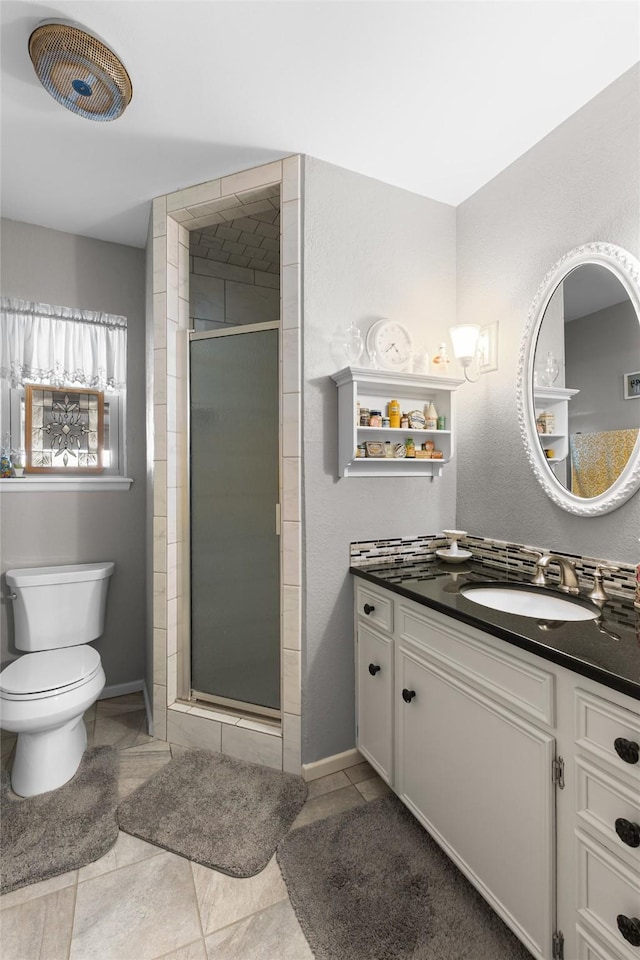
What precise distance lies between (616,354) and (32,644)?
2.71 metres

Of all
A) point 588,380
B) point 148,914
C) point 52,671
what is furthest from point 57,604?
point 588,380

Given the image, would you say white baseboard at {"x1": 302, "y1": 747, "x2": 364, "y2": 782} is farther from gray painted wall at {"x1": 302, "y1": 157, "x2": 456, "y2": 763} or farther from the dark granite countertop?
the dark granite countertop

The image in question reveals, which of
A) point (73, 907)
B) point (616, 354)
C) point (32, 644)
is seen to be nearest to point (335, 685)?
point (73, 907)

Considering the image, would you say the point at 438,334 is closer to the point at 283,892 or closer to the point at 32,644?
the point at 283,892

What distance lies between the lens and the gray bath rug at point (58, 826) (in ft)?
4.75

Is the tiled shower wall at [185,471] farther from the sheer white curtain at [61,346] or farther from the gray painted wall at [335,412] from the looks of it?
the sheer white curtain at [61,346]

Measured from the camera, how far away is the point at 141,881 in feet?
4.60

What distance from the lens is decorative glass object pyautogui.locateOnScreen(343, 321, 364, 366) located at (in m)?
1.87

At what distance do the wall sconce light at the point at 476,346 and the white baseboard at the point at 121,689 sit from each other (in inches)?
96.2

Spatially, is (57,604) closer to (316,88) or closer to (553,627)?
(553,627)

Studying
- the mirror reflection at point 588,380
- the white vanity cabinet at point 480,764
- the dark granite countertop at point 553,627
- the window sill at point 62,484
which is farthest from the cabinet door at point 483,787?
the window sill at point 62,484

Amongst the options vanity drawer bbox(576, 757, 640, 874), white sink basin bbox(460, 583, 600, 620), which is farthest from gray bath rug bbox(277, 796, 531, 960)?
white sink basin bbox(460, 583, 600, 620)

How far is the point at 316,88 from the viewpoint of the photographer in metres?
1.50

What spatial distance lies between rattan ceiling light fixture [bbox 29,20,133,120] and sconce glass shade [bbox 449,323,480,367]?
1.43 meters
